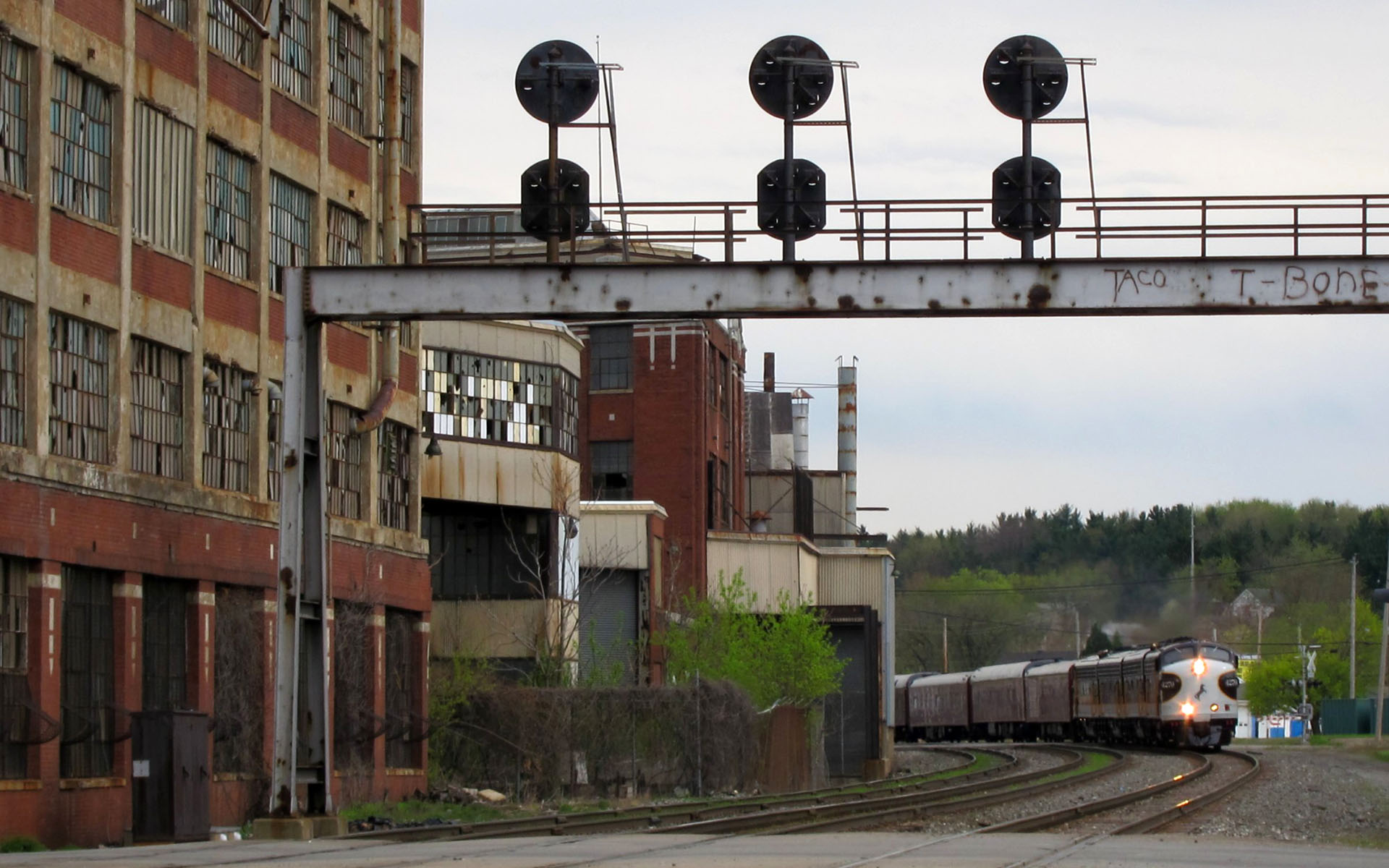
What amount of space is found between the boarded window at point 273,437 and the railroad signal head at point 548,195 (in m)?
7.44

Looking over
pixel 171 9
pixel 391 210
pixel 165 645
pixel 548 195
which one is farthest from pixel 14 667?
pixel 391 210

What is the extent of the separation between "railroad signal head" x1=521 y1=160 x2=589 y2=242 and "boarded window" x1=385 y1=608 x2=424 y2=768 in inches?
493

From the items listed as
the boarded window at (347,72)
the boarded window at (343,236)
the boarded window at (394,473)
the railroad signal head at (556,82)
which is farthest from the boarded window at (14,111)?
the boarded window at (394,473)

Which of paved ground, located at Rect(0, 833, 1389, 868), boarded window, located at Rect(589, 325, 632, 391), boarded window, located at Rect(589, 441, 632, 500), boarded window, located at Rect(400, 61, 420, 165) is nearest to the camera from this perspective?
paved ground, located at Rect(0, 833, 1389, 868)

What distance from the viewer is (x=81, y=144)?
23531 millimetres

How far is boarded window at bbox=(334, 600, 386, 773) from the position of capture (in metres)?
31.0

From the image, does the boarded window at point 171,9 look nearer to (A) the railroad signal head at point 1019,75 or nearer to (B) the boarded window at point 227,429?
(B) the boarded window at point 227,429

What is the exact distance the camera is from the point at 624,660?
155 feet

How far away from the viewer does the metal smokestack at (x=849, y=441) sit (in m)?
76.6

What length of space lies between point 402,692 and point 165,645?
8864mm

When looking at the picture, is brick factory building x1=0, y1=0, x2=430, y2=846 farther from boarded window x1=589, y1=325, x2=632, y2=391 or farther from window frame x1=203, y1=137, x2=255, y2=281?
boarded window x1=589, y1=325, x2=632, y2=391

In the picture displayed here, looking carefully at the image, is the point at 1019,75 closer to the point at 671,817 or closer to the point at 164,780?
the point at 671,817

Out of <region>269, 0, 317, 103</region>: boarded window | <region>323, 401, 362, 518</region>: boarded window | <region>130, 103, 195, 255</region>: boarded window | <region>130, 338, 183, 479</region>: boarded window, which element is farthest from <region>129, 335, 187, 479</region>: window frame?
<region>269, 0, 317, 103</region>: boarded window

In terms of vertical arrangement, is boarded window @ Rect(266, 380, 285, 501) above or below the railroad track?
above
